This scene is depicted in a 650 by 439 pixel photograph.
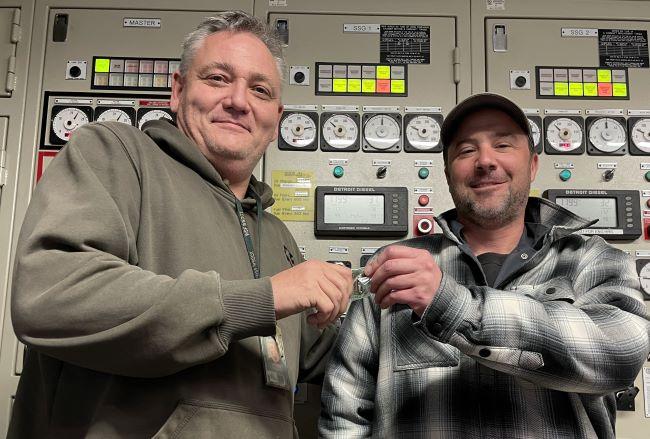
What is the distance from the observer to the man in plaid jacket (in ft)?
4.69

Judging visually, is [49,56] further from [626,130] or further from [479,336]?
[626,130]

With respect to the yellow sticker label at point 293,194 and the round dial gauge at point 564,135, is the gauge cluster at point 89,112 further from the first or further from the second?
the round dial gauge at point 564,135

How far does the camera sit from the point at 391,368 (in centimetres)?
175

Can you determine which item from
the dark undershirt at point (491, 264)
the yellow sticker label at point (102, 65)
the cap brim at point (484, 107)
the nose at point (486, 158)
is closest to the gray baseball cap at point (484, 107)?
the cap brim at point (484, 107)

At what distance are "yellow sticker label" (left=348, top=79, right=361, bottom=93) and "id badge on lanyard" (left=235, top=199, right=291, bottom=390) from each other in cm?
102

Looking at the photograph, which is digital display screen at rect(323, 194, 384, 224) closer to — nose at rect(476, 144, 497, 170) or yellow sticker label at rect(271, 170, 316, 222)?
yellow sticker label at rect(271, 170, 316, 222)

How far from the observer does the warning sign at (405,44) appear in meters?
2.51

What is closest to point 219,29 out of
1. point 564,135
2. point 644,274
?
point 564,135

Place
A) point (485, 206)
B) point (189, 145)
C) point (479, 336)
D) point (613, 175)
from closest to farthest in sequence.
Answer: point (479, 336) → point (189, 145) → point (485, 206) → point (613, 175)

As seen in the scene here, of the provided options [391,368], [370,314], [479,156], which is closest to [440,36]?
[479,156]

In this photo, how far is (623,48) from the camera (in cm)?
253

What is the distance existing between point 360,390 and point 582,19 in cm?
175

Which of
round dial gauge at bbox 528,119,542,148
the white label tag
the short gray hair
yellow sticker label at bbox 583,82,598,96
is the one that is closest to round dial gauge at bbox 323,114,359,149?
the short gray hair

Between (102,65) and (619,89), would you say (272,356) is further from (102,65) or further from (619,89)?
(619,89)
